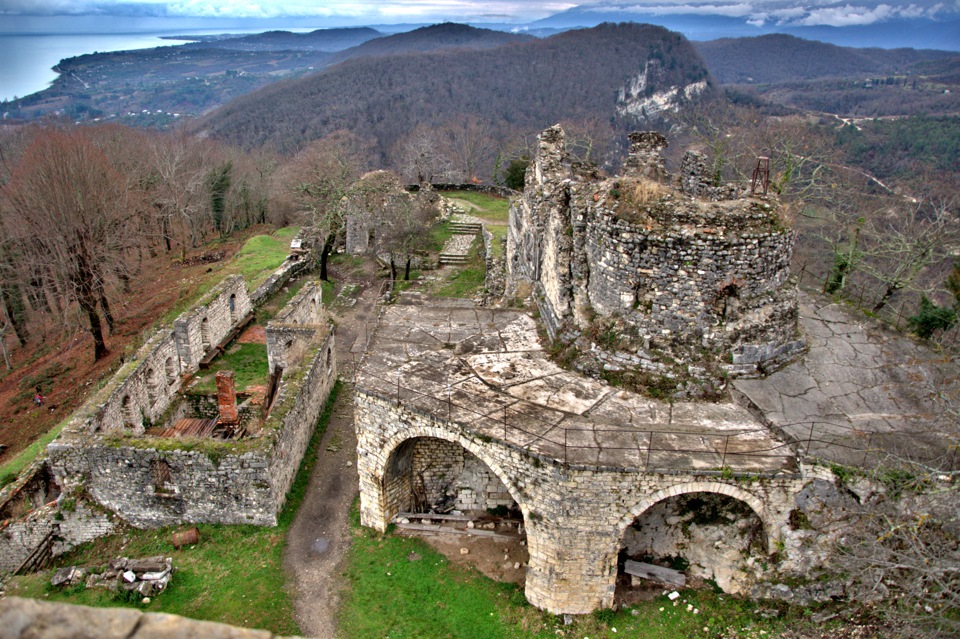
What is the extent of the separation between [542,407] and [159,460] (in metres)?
8.46

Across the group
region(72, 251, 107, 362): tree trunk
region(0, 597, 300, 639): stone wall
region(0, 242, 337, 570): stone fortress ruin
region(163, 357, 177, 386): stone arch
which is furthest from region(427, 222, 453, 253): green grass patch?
region(0, 597, 300, 639): stone wall

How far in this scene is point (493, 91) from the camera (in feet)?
300

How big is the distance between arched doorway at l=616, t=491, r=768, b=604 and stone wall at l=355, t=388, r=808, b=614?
1.53ft

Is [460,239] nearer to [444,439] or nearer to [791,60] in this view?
[444,439]

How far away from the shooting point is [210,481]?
1394 cm

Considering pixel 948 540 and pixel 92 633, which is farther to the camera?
pixel 948 540

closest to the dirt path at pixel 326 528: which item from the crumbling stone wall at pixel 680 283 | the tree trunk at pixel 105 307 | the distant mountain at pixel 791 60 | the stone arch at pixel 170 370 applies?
the stone arch at pixel 170 370

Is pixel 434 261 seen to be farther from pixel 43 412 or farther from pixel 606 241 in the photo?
pixel 606 241

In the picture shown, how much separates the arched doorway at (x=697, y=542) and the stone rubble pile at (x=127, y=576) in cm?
897

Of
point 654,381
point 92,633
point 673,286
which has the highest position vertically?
point 92,633

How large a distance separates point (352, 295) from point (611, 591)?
68.3ft

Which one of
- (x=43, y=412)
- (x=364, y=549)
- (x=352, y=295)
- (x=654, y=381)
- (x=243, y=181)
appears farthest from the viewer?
(x=243, y=181)

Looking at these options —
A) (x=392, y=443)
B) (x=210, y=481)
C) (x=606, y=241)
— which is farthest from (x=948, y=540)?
(x=210, y=481)

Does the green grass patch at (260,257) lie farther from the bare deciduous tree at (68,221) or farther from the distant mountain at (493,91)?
the distant mountain at (493,91)
